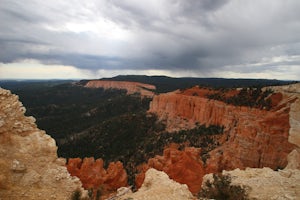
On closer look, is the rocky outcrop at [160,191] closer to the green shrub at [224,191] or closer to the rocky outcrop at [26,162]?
the green shrub at [224,191]

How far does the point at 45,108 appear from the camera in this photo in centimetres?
14200

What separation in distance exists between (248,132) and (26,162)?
3659cm

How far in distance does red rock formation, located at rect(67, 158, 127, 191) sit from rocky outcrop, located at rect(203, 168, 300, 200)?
1087 cm

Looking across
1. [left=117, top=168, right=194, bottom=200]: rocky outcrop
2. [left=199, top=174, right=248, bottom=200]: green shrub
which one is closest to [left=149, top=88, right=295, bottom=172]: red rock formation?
[left=199, top=174, right=248, bottom=200]: green shrub

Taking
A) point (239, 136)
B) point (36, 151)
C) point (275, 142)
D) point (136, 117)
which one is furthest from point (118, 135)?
point (36, 151)

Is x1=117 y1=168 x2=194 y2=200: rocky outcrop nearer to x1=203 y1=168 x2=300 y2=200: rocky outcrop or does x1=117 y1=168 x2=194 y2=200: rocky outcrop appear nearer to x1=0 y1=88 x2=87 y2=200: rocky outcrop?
x1=0 y1=88 x2=87 y2=200: rocky outcrop

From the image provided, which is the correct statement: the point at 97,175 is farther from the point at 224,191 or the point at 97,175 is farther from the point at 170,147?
the point at 170,147

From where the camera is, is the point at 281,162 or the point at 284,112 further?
the point at 284,112

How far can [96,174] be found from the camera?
84.5 feet

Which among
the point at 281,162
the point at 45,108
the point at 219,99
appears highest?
the point at 219,99

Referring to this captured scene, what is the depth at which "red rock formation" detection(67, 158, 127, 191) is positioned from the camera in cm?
2355

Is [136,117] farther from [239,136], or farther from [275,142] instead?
[275,142]

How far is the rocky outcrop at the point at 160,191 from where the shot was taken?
11.5 metres

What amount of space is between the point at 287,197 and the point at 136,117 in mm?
73682
